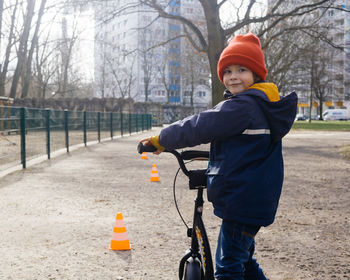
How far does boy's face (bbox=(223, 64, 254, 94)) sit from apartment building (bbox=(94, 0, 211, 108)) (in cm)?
1570

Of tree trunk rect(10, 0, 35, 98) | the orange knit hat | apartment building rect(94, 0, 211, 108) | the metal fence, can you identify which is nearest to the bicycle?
the orange knit hat

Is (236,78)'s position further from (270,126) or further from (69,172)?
(69,172)

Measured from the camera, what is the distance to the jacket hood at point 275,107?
2.49m

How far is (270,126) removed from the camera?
251 centimetres

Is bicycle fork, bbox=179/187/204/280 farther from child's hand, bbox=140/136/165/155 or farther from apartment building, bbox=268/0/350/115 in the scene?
apartment building, bbox=268/0/350/115

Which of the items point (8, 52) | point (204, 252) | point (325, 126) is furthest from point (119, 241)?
point (325, 126)

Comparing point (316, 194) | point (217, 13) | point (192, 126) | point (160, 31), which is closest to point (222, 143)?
point (192, 126)

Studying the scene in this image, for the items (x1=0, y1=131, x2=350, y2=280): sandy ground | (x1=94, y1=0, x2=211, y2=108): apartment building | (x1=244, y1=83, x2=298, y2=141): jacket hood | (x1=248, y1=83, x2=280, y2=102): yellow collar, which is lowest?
(x1=0, y1=131, x2=350, y2=280): sandy ground

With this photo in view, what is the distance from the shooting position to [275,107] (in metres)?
2.50

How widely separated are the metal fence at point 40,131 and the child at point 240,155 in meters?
7.91

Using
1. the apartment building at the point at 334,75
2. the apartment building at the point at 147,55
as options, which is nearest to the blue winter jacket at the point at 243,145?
the apartment building at the point at 147,55

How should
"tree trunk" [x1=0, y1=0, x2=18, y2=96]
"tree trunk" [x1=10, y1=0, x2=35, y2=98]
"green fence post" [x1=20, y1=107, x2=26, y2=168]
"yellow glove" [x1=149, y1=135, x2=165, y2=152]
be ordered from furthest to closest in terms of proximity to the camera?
"tree trunk" [x1=0, y1=0, x2=18, y2=96]
"tree trunk" [x1=10, y1=0, x2=35, y2=98]
"green fence post" [x1=20, y1=107, x2=26, y2=168]
"yellow glove" [x1=149, y1=135, x2=165, y2=152]

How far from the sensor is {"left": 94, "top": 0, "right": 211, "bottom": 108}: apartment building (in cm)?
2195

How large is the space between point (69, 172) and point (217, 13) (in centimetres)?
1156
